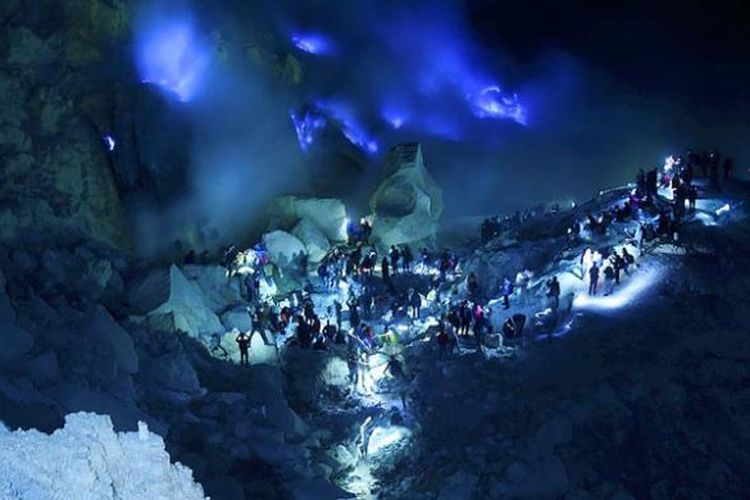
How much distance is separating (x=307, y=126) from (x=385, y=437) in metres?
28.7

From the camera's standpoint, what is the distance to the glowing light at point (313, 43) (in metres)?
49.3

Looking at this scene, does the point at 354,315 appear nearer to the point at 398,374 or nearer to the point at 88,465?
the point at 398,374

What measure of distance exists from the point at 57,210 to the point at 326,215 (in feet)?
45.2

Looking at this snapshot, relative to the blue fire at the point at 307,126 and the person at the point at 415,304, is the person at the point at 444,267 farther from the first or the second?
the blue fire at the point at 307,126

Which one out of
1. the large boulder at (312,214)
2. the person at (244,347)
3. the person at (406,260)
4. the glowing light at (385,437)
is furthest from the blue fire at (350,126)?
the glowing light at (385,437)

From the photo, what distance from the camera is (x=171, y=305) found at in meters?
22.0

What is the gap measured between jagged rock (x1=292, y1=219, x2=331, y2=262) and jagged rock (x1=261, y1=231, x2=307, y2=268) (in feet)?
2.52

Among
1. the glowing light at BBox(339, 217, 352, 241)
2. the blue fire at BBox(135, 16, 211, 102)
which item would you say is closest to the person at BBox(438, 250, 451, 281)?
the glowing light at BBox(339, 217, 352, 241)

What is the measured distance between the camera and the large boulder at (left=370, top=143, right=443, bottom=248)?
1420 inches

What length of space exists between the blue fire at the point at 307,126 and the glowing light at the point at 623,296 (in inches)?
972

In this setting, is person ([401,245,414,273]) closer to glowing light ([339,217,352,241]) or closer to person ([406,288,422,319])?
person ([406,288,422,319])

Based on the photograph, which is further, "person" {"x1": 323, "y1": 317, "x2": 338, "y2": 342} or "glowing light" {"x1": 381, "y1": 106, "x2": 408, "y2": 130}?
"glowing light" {"x1": 381, "y1": 106, "x2": 408, "y2": 130}

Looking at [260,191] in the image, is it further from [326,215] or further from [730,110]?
[730,110]

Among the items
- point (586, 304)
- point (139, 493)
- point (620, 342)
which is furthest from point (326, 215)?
point (139, 493)
